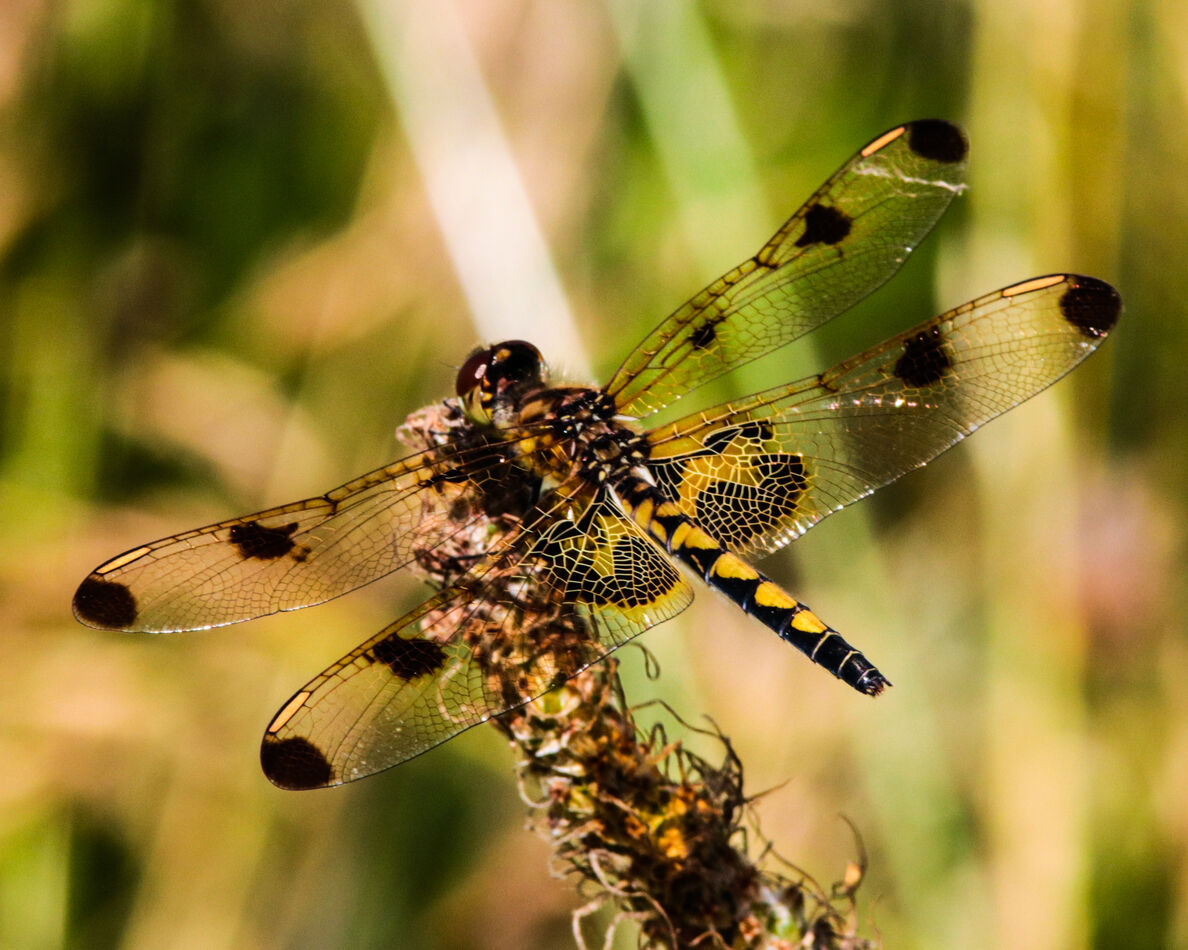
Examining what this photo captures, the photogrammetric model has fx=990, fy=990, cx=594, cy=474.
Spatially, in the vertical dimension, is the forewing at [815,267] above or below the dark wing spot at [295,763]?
above

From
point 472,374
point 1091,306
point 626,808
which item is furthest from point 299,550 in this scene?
point 1091,306

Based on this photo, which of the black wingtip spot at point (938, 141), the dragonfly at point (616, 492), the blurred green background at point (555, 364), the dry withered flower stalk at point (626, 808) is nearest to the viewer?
the dry withered flower stalk at point (626, 808)

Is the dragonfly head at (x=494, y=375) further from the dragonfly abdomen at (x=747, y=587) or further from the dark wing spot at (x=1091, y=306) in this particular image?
the dark wing spot at (x=1091, y=306)

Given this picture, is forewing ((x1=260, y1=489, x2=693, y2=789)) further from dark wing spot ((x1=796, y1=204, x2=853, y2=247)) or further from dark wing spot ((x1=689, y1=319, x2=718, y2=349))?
dark wing spot ((x1=796, y1=204, x2=853, y2=247))

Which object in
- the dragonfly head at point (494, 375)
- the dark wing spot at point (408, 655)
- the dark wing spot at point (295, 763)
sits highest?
the dragonfly head at point (494, 375)

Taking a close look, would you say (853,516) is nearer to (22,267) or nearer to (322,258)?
(322,258)

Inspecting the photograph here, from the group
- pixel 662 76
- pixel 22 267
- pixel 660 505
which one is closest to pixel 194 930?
pixel 660 505

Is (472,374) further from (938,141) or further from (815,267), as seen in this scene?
(938,141)

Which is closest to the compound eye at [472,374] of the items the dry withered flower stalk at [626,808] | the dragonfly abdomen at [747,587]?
the dragonfly abdomen at [747,587]
